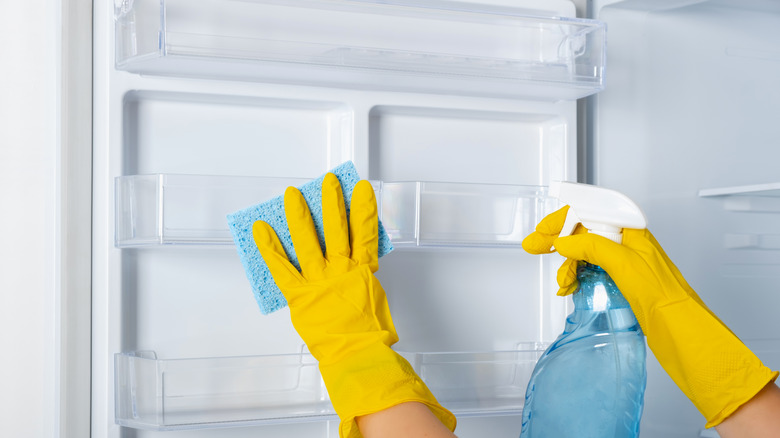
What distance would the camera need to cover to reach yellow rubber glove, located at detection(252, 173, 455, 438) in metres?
1.02

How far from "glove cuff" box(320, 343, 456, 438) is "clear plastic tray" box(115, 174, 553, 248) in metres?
0.24

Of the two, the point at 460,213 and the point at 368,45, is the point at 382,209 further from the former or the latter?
Result: the point at 368,45

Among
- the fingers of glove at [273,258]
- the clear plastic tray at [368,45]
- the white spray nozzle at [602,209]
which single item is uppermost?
the clear plastic tray at [368,45]

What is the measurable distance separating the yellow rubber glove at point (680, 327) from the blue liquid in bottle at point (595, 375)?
0.11 ft

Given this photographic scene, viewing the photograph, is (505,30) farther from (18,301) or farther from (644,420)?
(18,301)

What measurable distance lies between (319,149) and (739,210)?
0.85m

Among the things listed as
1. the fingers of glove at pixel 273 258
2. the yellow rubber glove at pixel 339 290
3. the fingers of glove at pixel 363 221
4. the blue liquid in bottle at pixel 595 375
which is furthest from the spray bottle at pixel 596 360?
the fingers of glove at pixel 273 258

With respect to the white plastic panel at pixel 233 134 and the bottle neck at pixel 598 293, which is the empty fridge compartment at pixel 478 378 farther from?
the white plastic panel at pixel 233 134

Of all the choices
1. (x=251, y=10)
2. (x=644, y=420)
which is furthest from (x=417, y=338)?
(x=251, y=10)

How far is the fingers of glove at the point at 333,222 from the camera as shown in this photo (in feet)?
3.53

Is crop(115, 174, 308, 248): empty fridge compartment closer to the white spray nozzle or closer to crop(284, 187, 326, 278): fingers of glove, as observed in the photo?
crop(284, 187, 326, 278): fingers of glove

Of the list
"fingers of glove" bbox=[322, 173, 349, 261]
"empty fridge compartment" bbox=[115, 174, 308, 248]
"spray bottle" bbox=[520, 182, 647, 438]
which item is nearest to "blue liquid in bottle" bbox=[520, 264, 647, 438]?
"spray bottle" bbox=[520, 182, 647, 438]

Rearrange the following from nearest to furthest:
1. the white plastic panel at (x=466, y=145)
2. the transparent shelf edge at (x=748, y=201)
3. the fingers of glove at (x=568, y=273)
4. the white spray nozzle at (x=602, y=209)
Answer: the white spray nozzle at (x=602, y=209)
the fingers of glove at (x=568, y=273)
the white plastic panel at (x=466, y=145)
the transparent shelf edge at (x=748, y=201)

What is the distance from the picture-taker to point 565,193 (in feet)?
3.31
